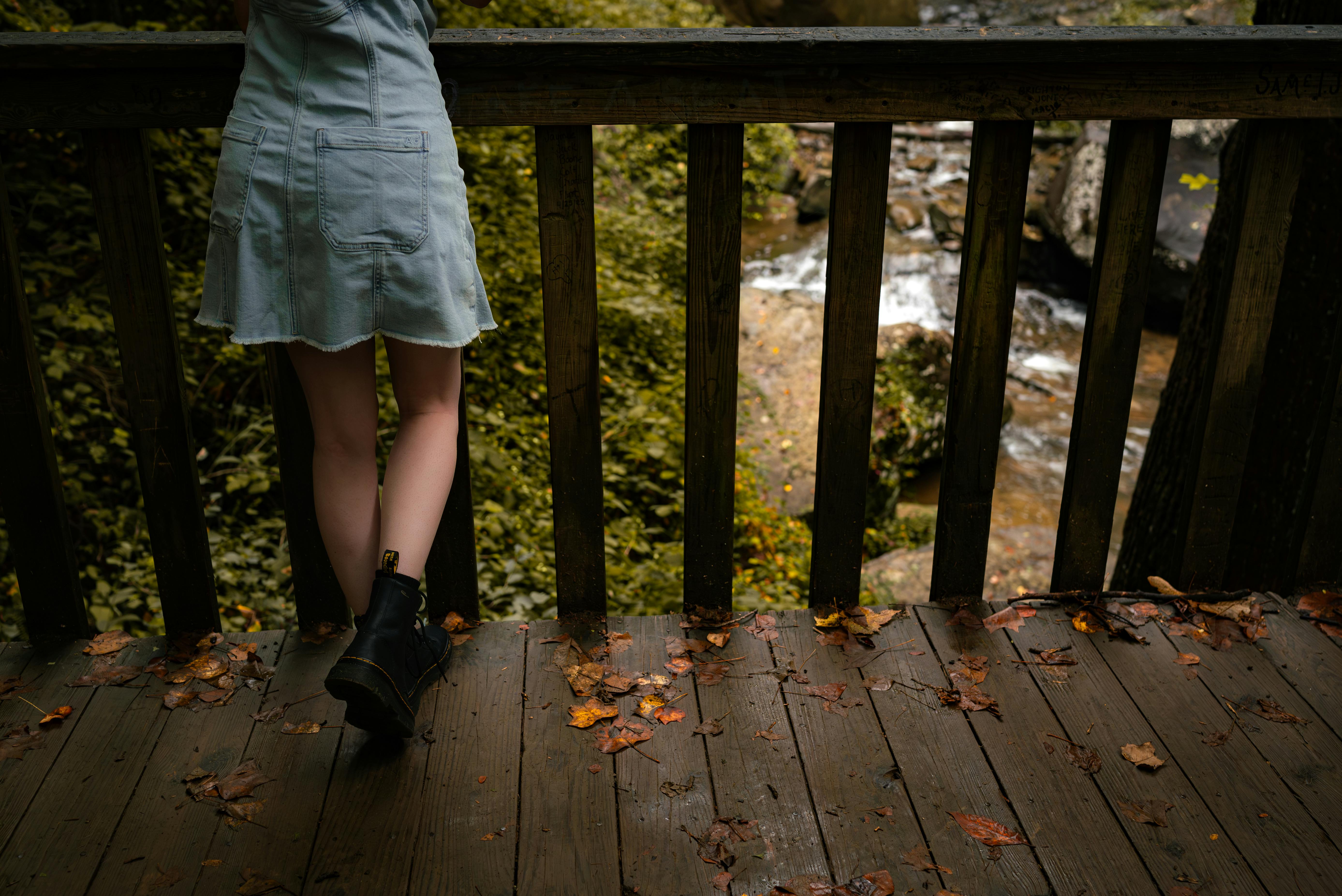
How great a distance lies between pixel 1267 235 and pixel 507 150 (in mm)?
4119

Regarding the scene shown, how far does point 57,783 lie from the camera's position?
5.79 feet

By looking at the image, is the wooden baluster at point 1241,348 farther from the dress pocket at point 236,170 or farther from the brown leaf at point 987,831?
the dress pocket at point 236,170

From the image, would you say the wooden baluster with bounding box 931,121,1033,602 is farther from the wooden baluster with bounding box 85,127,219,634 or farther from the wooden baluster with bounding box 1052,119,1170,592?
the wooden baluster with bounding box 85,127,219,634

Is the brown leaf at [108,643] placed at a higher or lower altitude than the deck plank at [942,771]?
lower

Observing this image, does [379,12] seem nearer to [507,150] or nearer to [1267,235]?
[1267,235]

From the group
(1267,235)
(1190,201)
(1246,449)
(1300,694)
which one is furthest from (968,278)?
(1190,201)

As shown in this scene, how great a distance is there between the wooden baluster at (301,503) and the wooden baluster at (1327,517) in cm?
222

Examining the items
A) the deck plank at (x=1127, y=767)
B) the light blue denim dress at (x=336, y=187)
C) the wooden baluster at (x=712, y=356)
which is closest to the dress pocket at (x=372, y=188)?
the light blue denim dress at (x=336, y=187)

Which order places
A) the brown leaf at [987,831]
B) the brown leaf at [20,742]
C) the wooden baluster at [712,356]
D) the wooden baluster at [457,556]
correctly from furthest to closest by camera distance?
1. the wooden baluster at [457,556]
2. the wooden baluster at [712,356]
3. the brown leaf at [20,742]
4. the brown leaf at [987,831]

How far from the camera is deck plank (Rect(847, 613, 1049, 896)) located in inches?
61.2

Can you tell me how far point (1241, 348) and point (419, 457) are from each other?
181cm

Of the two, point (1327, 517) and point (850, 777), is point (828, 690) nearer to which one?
point (850, 777)

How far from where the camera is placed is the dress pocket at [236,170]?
153 centimetres

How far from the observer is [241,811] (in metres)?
1.70
